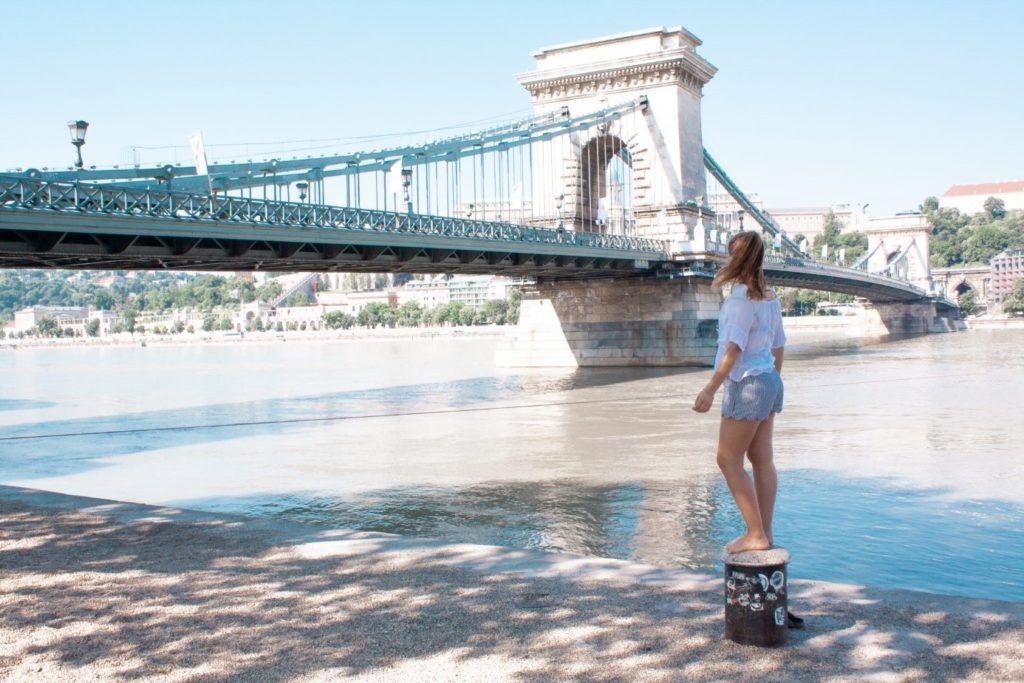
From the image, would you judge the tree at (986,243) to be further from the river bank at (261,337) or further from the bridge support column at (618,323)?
the bridge support column at (618,323)

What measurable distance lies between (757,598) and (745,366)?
1.04m

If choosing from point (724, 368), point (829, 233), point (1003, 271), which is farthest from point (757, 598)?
point (829, 233)

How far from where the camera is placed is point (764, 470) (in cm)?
502

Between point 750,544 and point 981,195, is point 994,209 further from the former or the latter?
point 750,544

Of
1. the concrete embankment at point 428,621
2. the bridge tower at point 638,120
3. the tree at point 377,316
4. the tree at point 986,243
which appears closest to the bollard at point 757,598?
the concrete embankment at point 428,621

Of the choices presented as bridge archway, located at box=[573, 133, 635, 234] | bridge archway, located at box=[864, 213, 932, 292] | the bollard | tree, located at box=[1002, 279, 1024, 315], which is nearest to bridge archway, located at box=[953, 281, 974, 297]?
tree, located at box=[1002, 279, 1024, 315]

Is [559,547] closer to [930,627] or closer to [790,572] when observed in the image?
[790,572]

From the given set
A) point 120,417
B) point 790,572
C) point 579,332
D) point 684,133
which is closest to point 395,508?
point 790,572

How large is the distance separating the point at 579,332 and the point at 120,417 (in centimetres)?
1825

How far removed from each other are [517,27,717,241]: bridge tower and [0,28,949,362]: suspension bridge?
65mm

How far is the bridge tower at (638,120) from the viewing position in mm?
38656

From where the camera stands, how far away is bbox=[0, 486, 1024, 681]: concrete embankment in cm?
428

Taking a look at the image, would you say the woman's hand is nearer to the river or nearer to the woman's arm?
the woman's arm

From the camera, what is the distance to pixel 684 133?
39375mm
